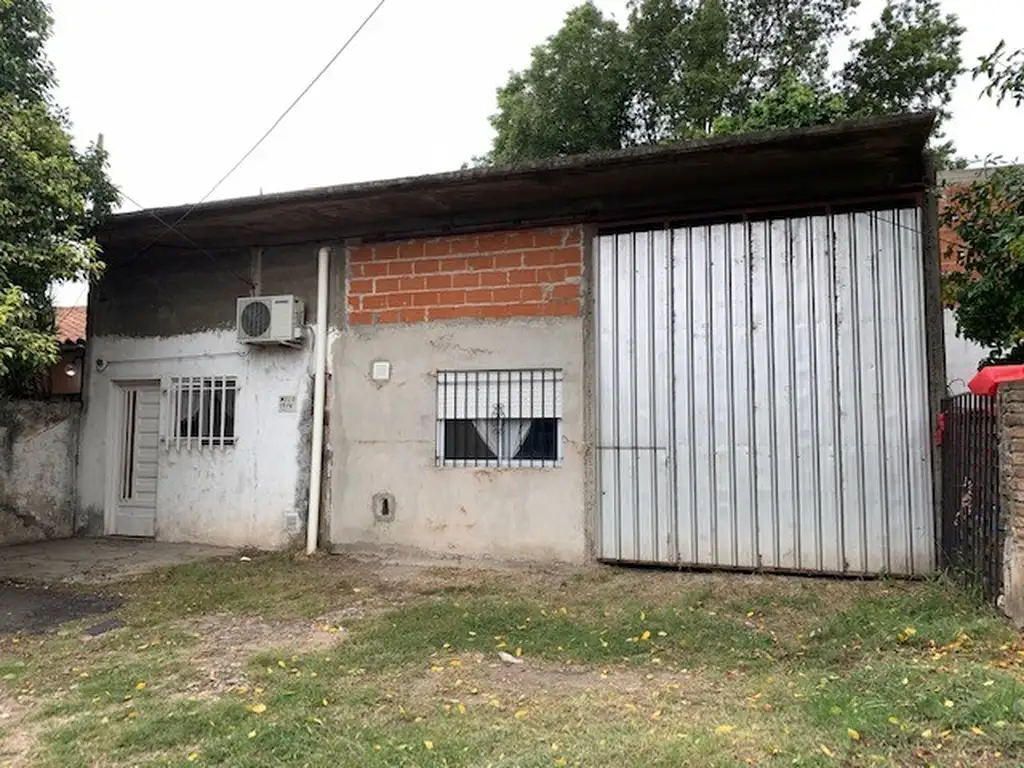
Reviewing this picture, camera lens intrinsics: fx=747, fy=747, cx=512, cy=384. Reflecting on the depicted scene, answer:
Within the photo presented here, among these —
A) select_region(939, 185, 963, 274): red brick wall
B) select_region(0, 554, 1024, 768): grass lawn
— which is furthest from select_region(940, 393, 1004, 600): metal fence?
select_region(939, 185, 963, 274): red brick wall

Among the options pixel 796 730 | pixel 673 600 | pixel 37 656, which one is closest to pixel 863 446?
pixel 673 600

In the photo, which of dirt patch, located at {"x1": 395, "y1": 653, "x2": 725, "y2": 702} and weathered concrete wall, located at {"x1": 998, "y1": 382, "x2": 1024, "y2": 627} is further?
weathered concrete wall, located at {"x1": 998, "y1": 382, "x2": 1024, "y2": 627}

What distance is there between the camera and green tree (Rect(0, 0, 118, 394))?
237 inches

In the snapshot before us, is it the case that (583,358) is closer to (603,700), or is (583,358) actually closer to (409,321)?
(409,321)

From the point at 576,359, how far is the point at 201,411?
4474mm

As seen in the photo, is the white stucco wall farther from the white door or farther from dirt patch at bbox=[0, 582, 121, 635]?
the white door

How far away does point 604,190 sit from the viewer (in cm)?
682

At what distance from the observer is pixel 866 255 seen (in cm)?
617

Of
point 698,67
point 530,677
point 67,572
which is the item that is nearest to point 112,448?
point 67,572

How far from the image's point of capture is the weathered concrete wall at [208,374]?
7988 millimetres

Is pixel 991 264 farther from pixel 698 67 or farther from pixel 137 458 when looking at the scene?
pixel 698 67

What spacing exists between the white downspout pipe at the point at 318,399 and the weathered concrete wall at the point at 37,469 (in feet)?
11.5

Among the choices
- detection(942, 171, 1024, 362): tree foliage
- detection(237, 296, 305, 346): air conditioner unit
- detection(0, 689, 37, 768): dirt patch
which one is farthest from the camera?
detection(237, 296, 305, 346): air conditioner unit

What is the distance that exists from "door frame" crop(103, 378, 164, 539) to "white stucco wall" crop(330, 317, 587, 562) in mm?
2930
